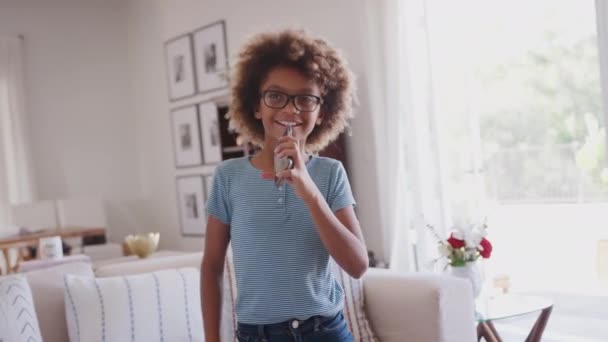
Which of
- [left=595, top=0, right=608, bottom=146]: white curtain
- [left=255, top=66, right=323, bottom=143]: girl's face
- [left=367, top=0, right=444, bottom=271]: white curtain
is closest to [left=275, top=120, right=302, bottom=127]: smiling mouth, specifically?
[left=255, top=66, right=323, bottom=143]: girl's face

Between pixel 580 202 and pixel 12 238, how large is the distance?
17.3 feet

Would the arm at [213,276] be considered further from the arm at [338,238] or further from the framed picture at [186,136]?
the framed picture at [186,136]

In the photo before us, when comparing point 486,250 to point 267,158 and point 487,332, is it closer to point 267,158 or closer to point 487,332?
point 487,332

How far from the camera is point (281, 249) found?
1207 millimetres

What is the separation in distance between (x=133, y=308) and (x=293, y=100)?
1.49 metres

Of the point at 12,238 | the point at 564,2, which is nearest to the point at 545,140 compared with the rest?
the point at 564,2

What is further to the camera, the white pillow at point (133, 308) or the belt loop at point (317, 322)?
the white pillow at point (133, 308)

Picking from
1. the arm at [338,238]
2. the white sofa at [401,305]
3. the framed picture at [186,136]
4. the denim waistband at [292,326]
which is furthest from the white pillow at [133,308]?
the framed picture at [186,136]

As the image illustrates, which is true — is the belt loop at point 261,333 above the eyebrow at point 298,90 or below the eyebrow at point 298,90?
below

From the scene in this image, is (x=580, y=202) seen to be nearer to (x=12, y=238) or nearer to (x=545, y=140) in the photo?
(x=545, y=140)

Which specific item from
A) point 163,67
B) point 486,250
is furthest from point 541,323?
point 163,67

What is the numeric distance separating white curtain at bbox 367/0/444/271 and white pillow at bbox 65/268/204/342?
1486 mm

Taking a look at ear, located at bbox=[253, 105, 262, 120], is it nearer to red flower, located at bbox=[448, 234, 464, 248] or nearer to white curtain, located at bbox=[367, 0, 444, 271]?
red flower, located at bbox=[448, 234, 464, 248]

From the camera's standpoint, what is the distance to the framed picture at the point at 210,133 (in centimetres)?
533
